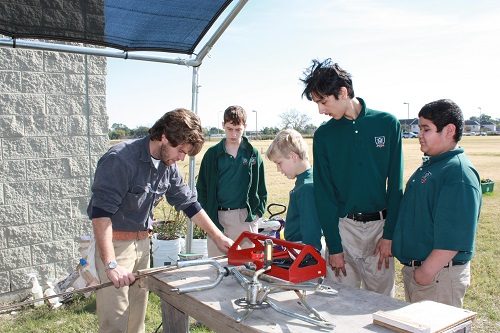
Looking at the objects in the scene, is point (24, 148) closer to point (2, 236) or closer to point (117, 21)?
point (2, 236)

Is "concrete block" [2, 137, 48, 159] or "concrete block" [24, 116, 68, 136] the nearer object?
"concrete block" [2, 137, 48, 159]

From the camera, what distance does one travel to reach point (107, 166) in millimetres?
2650

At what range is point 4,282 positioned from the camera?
4.70 meters

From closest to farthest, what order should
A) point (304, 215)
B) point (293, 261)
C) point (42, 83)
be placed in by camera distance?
1. point (293, 261)
2. point (304, 215)
3. point (42, 83)

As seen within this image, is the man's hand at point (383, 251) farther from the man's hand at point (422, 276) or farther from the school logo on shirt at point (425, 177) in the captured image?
the school logo on shirt at point (425, 177)

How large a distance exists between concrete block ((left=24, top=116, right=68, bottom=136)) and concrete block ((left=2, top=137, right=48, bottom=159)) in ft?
0.25

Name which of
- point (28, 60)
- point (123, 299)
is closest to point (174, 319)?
point (123, 299)

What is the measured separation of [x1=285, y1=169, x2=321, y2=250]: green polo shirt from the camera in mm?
2814

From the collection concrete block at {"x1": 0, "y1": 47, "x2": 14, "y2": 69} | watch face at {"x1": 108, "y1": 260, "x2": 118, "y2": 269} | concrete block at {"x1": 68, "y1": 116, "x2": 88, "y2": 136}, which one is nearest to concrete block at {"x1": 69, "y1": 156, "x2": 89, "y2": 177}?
concrete block at {"x1": 68, "y1": 116, "x2": 88, "y2": 136}

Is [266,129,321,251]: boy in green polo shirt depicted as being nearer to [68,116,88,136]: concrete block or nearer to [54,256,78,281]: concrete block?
[68,116,88,136]: concrete block

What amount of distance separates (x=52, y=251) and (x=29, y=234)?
1.01 feet

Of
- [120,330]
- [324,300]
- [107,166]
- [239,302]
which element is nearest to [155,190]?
[107,166]

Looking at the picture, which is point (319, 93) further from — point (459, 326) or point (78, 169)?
point (78, 169)

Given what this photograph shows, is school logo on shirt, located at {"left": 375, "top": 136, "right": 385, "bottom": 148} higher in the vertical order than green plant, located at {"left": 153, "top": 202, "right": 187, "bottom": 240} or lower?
higher
